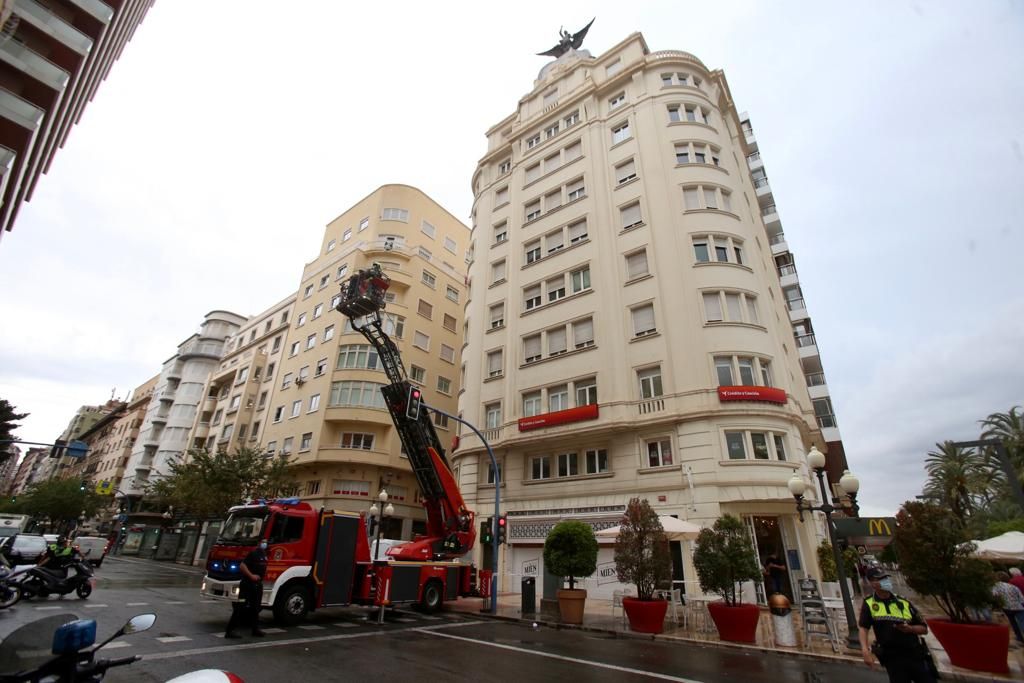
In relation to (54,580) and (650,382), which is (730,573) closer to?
(650,382)

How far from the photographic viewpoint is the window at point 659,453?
19.4 metres

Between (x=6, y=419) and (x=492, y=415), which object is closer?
(x=492, y=415)

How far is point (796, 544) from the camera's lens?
1745cm

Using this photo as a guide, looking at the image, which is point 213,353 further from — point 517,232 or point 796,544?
point 796,544

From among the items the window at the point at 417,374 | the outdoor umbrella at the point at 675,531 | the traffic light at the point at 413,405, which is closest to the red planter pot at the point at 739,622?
the outdoor umbrella at the point at 675,531

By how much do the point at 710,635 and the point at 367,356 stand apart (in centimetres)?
2958

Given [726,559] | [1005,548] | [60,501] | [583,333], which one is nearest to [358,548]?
[726,559]

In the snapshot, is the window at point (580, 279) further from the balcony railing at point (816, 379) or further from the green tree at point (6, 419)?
the green tree at point (6, 419)

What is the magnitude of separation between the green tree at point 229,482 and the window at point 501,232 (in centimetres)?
2199

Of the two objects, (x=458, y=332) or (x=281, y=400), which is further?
(x=458, y=332)

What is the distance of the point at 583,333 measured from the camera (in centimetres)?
2402

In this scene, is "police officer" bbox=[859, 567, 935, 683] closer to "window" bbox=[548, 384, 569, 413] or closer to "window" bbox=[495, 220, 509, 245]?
"window" bbox=[548, 384, 569, 413]

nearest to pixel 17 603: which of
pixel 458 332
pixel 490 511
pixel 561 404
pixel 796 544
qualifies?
pixel 490 511

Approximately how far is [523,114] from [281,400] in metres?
30.2
